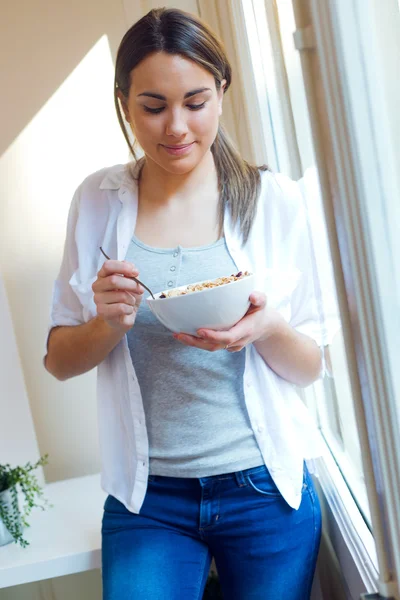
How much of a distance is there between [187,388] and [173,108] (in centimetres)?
44

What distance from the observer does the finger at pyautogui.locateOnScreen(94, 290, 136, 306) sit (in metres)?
1.07

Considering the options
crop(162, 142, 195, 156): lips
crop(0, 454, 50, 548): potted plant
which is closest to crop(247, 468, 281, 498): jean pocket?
Answer: crop(162, 142, 195, 156): lips

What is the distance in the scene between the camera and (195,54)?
115 cm

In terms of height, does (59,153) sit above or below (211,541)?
above

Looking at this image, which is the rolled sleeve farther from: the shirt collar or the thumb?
the thumb

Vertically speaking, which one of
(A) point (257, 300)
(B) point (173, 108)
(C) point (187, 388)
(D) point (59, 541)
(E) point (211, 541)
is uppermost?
(B) point (173, 108)

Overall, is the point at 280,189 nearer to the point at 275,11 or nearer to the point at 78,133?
the point at 275,11

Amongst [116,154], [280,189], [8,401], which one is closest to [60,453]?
[8,401]

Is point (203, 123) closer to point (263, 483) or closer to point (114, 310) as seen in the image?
point (114, 310)

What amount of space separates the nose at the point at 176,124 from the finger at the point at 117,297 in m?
0.26

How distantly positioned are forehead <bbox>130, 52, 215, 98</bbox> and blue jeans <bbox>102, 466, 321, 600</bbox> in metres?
0.61

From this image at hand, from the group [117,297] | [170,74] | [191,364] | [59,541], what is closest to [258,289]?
[191,364]

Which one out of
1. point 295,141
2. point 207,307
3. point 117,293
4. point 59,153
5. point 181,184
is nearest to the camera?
point 207,307

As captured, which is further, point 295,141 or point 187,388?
point 295,141
